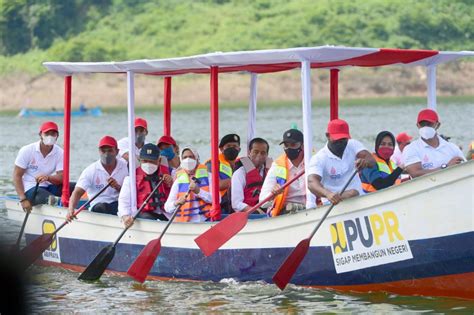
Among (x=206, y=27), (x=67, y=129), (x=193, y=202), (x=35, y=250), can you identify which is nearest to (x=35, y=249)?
(x=35, y=250)

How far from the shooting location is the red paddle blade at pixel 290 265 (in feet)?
42.6

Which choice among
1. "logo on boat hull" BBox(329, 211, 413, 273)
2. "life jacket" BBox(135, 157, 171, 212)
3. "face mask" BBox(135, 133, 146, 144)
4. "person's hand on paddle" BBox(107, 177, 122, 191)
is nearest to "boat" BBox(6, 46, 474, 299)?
"logo on boat hull" BBox(329, 211, 413, 273)

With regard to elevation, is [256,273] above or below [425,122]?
below

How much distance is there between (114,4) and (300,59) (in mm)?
69739

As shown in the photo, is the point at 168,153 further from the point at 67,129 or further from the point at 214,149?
the point at 214,149

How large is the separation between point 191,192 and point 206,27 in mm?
61429

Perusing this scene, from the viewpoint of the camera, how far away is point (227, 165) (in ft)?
49.9

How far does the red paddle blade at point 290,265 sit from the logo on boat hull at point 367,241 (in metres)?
0.30

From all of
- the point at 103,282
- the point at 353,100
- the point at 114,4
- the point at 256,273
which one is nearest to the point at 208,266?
the point at 256,273

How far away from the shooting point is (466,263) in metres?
12.1

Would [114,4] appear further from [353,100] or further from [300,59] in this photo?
[300,59]

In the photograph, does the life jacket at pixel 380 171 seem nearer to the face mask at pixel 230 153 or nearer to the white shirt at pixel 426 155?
the white shirt at pixel 426 155

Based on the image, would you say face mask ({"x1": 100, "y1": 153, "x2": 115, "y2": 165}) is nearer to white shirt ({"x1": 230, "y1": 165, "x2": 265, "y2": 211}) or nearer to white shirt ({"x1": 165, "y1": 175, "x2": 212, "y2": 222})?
white shirt ({"x1": 165, "y1": 175, "x2": 212, "y2": 222})

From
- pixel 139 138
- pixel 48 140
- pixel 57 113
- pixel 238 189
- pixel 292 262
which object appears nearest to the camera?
pixel 292 262
